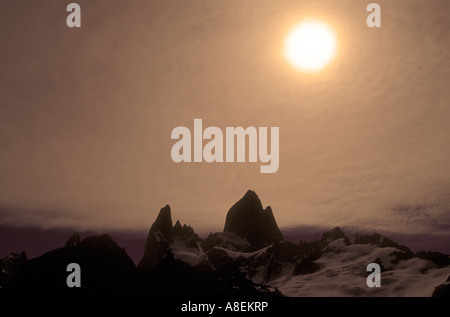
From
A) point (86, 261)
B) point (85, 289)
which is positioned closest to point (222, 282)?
point (85, 289)

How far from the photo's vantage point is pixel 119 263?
41.6m

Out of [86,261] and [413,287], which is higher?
[86,261]

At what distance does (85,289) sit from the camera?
4131cm

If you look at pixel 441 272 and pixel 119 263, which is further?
pixel 441 272

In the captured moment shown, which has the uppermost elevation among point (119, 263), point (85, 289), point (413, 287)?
point (119, 263)
